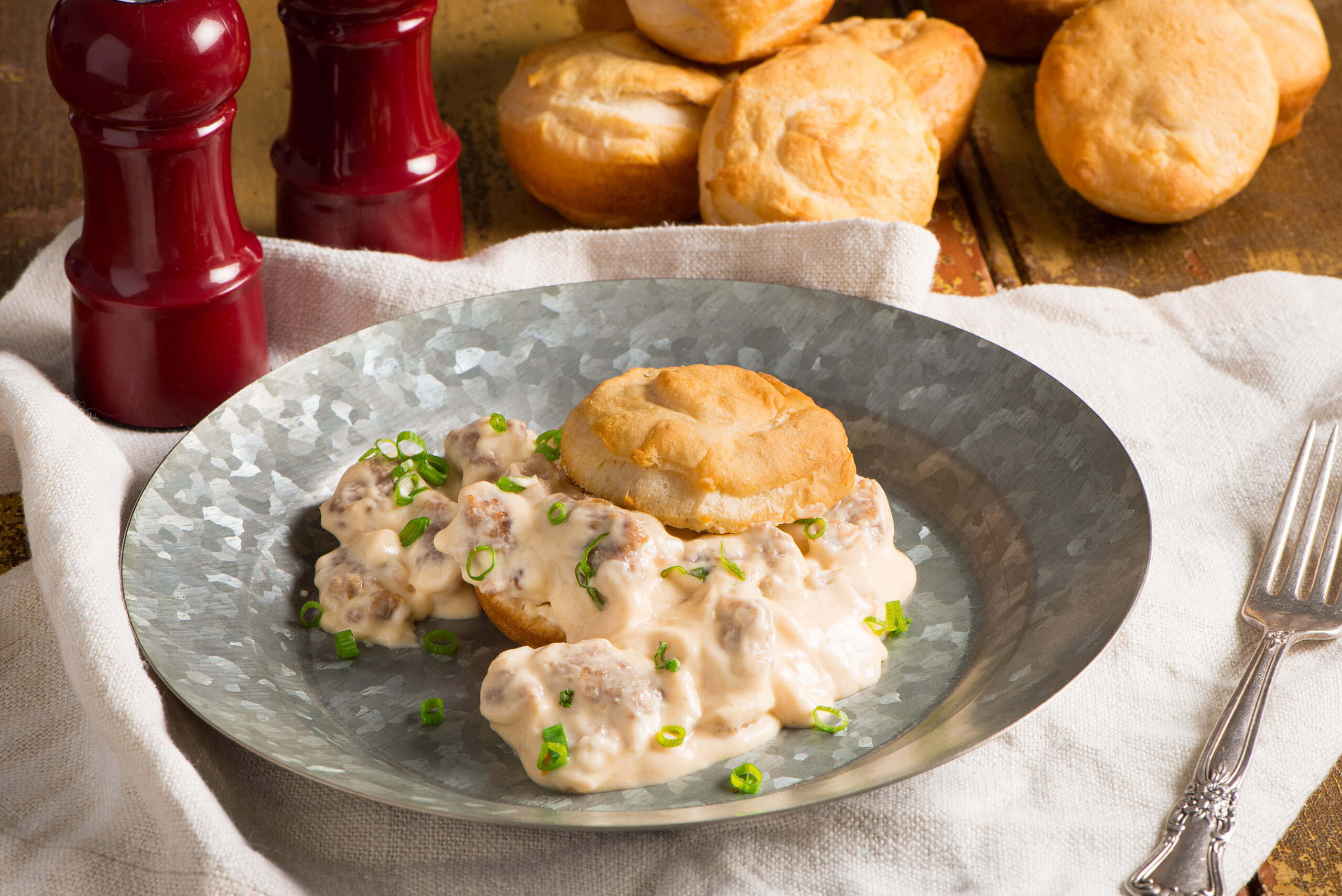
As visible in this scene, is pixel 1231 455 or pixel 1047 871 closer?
pixel 1047 871

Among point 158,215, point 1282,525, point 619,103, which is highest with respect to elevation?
point 158,215

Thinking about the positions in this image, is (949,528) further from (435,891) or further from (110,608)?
(110,608)

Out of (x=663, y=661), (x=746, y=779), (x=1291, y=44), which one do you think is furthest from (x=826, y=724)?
(x=1291, y=44)

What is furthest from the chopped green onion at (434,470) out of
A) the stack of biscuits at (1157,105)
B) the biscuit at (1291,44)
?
the biscuit at (1291,44)

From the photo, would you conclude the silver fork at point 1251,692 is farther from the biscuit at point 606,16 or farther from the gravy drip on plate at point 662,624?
the biscuit at point 606,16

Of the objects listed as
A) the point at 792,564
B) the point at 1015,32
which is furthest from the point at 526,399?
the point at 1015,32

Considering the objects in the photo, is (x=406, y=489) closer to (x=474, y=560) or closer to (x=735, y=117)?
(x=474, y=560)
